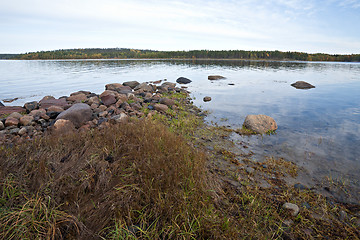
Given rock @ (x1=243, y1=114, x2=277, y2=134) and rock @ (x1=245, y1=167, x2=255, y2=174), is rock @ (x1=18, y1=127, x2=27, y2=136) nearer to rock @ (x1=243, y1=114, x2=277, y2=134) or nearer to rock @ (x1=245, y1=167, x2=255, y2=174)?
rock @ (x1=245, y1=167, x2=255, y2=174)

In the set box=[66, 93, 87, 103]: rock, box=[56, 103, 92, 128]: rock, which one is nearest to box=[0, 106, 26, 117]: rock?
box=[66, 93, 87, 103]: rock

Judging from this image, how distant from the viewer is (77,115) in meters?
8.80

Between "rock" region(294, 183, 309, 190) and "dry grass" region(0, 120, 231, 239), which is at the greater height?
"dry grass" region(0, 120, 231, 239)

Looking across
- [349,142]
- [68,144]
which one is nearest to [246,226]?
[68,144]

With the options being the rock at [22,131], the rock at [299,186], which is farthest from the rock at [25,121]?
the rock at [299,186]

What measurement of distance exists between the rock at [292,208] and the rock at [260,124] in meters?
5.51

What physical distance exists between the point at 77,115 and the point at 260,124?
9085mm

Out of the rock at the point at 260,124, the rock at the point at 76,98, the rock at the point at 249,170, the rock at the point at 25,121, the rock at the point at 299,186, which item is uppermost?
the rock at the point at 76,98

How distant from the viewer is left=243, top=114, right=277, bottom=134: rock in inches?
367

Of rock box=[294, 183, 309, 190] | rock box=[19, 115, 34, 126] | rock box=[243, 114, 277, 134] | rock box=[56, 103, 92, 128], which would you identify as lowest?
rock box=[294, 183, 309, 190]

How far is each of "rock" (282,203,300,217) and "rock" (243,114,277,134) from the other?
5.51 metres

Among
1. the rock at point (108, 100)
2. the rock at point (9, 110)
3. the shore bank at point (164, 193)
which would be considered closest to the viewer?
the shore bank at point (164, 193)

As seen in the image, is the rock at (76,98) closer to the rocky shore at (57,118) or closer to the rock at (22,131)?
the rocky shore at (57,118)

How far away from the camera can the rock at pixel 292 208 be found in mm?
3892
